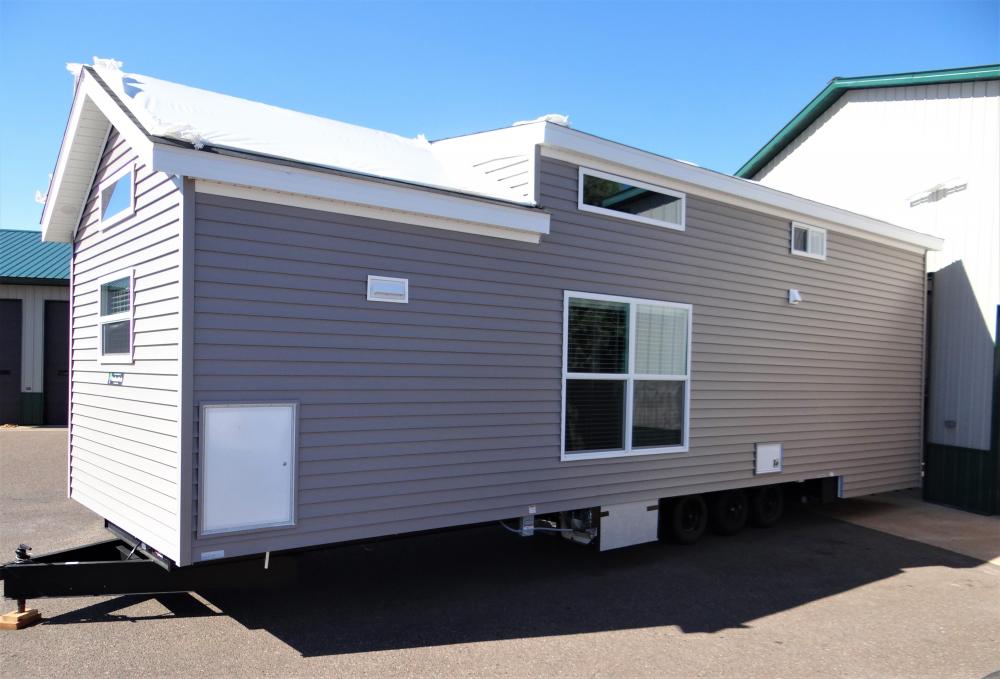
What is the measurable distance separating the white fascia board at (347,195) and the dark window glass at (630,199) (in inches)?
31.5

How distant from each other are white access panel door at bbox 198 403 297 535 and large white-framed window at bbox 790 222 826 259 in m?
6.41

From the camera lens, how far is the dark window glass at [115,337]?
5973 mm

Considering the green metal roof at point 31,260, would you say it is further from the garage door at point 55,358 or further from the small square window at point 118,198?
the small square window at point 118,198

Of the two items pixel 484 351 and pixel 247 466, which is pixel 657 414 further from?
pixel 247 466

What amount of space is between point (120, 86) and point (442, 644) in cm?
485

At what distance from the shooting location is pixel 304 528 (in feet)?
17.2

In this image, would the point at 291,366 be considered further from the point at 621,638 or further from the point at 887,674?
the point at 887,674

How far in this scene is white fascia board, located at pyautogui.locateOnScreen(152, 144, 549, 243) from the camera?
473 centimetres

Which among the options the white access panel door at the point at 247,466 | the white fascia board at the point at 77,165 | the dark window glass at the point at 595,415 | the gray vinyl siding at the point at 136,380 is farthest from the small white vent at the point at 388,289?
the white fascia board at the point at 77,165

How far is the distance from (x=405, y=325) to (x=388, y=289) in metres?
0.31

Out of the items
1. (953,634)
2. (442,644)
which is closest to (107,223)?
(442,644)

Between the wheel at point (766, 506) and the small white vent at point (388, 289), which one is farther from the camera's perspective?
the wheel at point (766, 506)

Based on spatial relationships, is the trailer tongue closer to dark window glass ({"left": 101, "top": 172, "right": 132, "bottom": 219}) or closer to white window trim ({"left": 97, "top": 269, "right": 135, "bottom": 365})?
white window trim ({"left": 97, "top": 269, "right": 135, "bottom": 365})

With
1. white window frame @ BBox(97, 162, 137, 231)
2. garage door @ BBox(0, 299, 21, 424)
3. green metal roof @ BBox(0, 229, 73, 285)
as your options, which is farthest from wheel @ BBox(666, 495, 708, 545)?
garage door @ BBox(0, 299, 21, 424)
